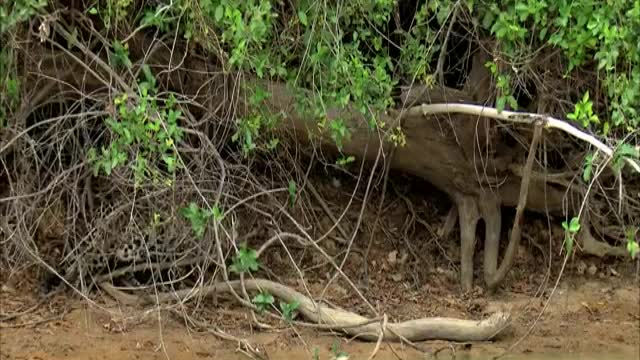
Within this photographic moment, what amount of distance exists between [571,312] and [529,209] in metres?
0.94

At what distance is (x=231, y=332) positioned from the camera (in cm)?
591

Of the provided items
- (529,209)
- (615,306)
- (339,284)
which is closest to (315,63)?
(339,284)

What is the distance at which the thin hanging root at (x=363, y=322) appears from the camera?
231 inches

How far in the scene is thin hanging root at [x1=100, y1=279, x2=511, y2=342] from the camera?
588 centimetres

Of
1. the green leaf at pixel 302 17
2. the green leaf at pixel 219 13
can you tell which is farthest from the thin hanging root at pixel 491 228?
the green leaf at pixel 219 13

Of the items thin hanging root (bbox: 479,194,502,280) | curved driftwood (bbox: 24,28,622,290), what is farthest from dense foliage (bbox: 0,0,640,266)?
thin hanging root (bbox: 479,194,502,280)

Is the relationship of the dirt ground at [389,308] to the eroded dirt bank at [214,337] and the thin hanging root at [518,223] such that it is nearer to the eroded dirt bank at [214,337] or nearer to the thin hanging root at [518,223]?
the eroded dirt bank at [214,337]

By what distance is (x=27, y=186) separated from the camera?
6.11m

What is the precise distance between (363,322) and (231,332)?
2.96 ft

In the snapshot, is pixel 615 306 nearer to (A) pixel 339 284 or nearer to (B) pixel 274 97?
(A) pixel 339 284

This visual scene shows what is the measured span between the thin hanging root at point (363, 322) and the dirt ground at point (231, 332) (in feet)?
0.23

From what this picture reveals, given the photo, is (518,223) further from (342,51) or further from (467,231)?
(342,51)

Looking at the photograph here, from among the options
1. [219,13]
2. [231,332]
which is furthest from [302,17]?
[231,332]

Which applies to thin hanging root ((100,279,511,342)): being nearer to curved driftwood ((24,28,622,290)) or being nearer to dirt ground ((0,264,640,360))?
dirt ground ((0,264,640,360))
